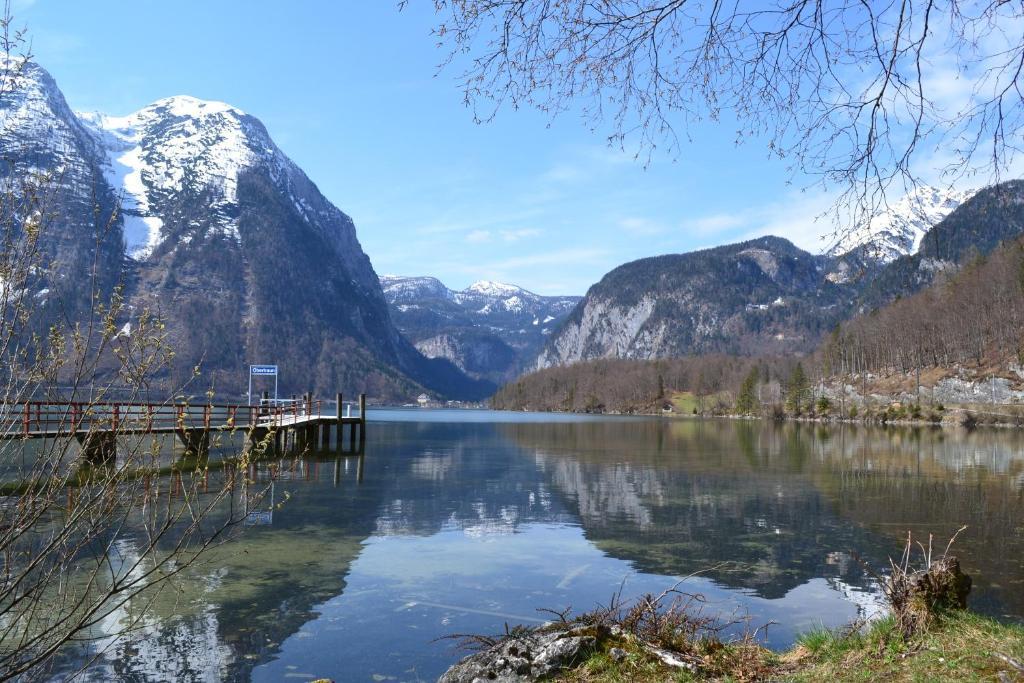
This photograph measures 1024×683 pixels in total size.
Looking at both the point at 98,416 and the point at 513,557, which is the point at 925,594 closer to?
the point at 98,416

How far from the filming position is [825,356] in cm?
14250

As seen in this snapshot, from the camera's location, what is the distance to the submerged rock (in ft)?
19.6

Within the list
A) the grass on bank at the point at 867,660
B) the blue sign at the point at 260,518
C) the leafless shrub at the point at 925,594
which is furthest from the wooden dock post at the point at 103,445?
the blue sign at the point at 260,518

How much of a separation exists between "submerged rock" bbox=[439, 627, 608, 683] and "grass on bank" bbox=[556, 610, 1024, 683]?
138 mm

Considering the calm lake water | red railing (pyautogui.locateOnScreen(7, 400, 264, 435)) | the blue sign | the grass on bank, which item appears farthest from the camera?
the blue sign

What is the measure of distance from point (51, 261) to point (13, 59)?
1541 mm

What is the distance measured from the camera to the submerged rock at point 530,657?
5.98m

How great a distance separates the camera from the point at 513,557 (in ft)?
46.9

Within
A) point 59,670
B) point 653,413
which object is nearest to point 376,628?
point 59,670

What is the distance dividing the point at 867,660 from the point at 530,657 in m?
2.82

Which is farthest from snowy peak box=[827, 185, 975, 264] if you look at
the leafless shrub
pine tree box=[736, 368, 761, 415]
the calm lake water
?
pine tree box=[736, 368, 761, 415]

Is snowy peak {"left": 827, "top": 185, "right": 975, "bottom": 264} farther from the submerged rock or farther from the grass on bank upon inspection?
the submerged rock

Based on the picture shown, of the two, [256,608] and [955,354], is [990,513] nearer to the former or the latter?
[256,608]

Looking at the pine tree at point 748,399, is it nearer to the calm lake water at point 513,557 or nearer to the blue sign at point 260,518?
the calm lake water at point 513,557
